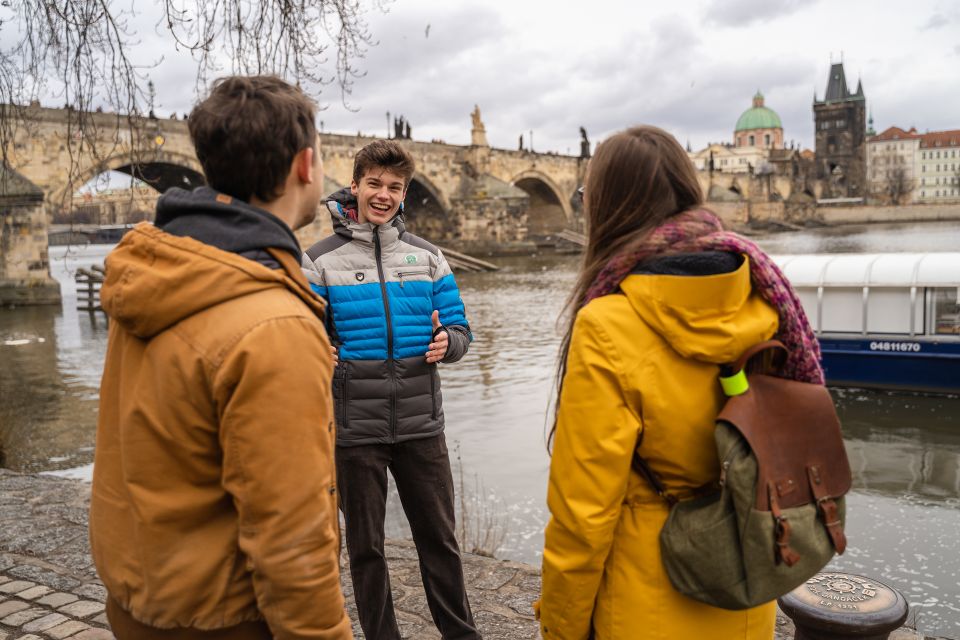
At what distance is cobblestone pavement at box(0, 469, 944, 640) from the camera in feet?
10.1

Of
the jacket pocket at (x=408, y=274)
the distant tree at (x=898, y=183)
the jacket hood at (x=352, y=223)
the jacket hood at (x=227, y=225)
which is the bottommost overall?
the jacket pocket at (x=408, y=274)

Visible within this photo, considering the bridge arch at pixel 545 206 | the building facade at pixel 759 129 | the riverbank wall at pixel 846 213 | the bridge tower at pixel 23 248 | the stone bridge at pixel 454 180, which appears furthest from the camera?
the building facade at pixel 759 129

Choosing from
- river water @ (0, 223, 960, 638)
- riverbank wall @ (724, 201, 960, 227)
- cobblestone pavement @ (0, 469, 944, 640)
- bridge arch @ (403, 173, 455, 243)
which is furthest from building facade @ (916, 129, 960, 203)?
cobblestone pavement @ (0, 469, 944, 640)

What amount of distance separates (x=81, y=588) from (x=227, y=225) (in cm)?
280

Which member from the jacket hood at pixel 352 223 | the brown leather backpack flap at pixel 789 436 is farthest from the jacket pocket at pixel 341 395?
the brown leather backpack flap at pixel 789 436

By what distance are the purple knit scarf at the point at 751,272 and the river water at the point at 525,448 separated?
293 centimetres

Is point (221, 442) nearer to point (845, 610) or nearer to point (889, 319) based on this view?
point (845, 610)

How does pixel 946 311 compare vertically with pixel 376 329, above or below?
below

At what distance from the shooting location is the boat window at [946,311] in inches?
355

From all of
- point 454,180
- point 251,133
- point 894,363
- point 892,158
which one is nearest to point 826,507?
→ point 251,133

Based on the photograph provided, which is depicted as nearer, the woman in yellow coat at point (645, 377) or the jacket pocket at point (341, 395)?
the woman in yellow coat at point (645, 377)

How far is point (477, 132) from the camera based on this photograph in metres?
40.4

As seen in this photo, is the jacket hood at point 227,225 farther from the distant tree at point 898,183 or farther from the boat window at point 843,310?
the distant tree at point 898,183

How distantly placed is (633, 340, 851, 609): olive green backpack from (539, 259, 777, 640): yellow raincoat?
Result: 0.05m
